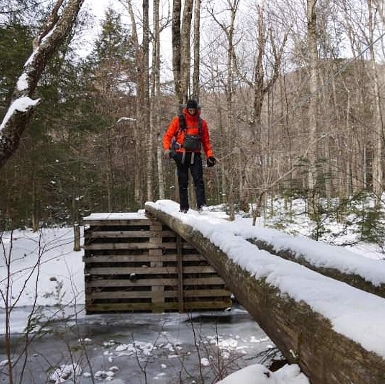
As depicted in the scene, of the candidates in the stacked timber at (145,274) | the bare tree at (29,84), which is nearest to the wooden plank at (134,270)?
the stacked timber at (145,274)

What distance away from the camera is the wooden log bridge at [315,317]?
1.05 meters

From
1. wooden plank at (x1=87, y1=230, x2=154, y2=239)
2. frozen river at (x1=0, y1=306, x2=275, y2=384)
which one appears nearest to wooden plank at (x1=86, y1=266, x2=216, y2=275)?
wooden plank at (x1=87, y1=230, x2=154, y2=239)

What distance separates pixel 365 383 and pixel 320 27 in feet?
83.6

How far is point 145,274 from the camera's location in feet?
28.6

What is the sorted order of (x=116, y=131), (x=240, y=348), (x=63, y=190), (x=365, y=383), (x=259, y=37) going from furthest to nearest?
(x=116, y=131), (x=63, y=190), (x=259, y=37), (x=240, y=348), (x=365, y=383)

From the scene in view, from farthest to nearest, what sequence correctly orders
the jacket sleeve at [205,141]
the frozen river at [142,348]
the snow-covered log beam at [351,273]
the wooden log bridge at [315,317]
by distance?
the jacket sleeve at [205,141] < the frozen river at [142,348] < the snow-covered log beam at [351,273] < the wooden log bridge at [315,317]

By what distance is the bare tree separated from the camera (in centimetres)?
465

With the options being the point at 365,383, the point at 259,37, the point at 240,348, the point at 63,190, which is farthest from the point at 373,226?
the point at 63,190

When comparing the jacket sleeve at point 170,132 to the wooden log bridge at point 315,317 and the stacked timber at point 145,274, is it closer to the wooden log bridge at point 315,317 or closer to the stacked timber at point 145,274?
the stacked timber at point 145,274

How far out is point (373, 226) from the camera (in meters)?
5.81

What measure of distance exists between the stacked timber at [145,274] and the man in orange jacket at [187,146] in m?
2.89

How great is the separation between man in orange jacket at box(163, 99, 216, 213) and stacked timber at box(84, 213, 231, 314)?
289 centimetres

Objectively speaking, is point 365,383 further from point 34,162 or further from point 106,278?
point 34,162

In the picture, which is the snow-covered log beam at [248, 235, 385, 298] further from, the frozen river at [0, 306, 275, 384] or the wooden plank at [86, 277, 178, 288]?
the wooden plank at [86, 277, 178, 288]
